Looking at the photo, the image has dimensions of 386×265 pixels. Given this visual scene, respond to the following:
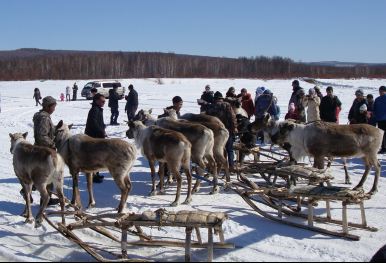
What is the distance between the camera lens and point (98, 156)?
7.69 metres

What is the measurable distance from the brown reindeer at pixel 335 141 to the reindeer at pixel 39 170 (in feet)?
14.5

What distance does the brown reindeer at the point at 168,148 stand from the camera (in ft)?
27.8

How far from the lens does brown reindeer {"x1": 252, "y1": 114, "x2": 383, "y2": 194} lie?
352 inches

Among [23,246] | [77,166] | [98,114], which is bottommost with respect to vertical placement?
[23,246]

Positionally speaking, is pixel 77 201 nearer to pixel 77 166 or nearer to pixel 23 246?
pixel 77 166

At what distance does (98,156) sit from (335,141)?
13.9 feet

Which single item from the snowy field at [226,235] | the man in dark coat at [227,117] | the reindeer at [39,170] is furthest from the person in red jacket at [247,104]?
the reindeer at [39,170]

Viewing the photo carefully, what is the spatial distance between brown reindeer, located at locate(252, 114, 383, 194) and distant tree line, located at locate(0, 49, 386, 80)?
76.5 meters

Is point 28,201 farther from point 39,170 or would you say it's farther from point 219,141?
point 219,141

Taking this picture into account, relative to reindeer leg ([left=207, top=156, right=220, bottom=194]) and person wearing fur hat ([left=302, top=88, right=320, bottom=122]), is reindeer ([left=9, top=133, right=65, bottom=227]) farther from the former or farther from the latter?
person wearing fur hat ([left=302, top=88, right=320, bottom=122])

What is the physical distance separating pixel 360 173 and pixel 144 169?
4.89 meters

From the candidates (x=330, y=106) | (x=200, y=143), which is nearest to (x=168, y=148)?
(x=200, y=143)

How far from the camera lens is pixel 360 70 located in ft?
335

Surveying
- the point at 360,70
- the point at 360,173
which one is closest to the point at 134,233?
the point at 360,173
